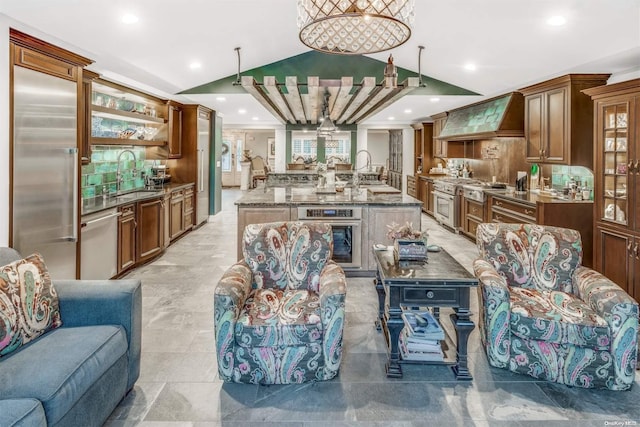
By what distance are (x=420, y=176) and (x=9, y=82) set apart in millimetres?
8807

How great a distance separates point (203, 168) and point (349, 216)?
4620 mm

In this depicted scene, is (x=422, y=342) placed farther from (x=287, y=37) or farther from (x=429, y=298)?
(x=287, y=37)

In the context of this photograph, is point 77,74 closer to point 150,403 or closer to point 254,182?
point 150,403

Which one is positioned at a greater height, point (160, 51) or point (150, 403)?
point (160, 51)

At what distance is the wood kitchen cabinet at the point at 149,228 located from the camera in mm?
5289

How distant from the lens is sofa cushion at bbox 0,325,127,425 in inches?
65.6

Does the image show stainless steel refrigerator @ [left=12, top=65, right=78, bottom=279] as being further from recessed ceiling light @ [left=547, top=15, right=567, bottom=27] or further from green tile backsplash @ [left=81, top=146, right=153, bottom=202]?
recessed ceiling light @ [left=547, top=15, right=567, bottom=27]

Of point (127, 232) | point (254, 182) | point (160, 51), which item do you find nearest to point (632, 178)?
point (160, 51)

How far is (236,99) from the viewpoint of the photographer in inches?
286

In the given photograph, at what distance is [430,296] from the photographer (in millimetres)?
2555

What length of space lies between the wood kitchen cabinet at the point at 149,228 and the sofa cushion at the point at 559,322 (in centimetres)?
435

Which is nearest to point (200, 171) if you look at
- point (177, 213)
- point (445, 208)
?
point (177, 213)

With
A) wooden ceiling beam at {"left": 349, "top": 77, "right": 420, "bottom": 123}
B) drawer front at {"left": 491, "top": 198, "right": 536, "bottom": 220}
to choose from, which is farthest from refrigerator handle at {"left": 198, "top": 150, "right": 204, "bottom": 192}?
drawer front at {"left": 491, "top": 198, "right": 536, "bottom": 220}

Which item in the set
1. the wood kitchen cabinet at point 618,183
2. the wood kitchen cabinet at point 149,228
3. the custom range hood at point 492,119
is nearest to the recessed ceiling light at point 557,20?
the wood kitchen cabinet at point 618,183
